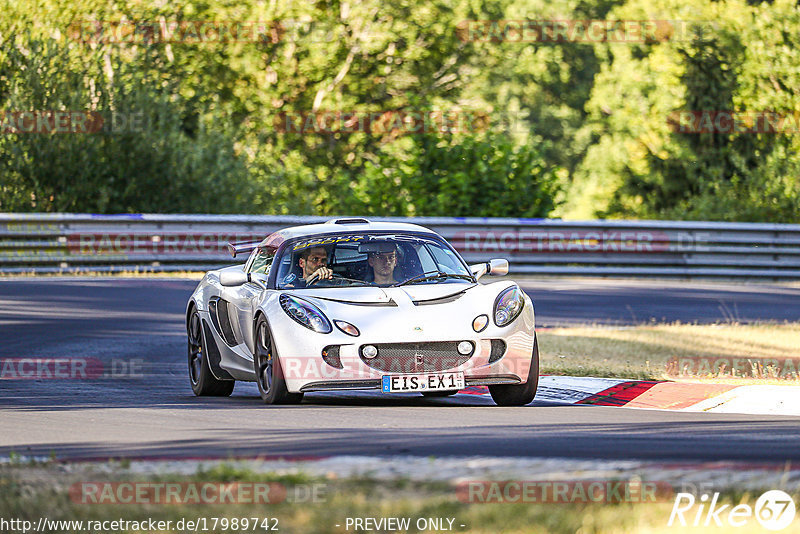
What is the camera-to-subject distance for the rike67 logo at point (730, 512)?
5.43m

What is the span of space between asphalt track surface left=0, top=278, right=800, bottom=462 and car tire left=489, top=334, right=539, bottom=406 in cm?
15

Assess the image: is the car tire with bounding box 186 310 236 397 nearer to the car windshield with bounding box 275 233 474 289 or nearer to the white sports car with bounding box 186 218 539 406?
the white sports car with bounding box 186 218 539 406

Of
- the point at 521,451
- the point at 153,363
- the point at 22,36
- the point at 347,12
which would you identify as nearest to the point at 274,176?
the point at 22,36

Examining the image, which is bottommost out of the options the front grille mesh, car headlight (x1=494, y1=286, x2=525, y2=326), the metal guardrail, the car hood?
the metal guardrail

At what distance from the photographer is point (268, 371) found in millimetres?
10359

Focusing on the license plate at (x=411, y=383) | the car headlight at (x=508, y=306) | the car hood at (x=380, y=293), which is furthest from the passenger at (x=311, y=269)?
the car headlight at (x=508, y=306)

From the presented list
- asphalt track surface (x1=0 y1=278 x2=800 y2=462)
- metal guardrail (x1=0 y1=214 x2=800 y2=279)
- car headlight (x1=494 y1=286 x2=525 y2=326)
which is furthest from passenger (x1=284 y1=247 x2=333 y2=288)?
metal guardrail (x1=0 y1=214 x2=800 y2=279)

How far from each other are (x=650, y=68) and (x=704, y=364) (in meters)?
34.5

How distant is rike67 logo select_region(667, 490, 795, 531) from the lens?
214 inches

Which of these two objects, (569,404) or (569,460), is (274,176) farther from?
(569,460)

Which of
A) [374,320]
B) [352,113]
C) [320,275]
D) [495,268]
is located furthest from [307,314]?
[352,113]

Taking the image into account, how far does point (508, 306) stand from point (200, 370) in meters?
3.17

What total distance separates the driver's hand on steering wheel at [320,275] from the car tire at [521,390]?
1575mm

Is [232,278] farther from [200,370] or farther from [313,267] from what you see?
[200,370]
